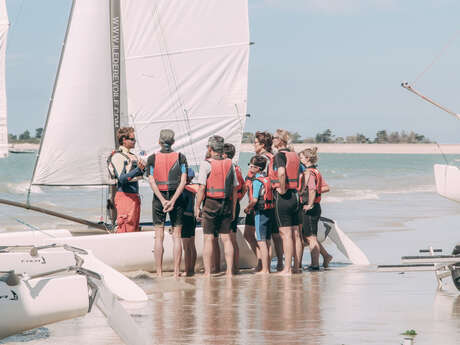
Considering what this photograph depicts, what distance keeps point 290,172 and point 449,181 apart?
179 cm

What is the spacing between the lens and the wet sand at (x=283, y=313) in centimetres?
652

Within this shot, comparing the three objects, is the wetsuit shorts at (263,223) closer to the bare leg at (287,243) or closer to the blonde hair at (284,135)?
the bare leg at (287,243)

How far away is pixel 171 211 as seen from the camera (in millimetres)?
9602

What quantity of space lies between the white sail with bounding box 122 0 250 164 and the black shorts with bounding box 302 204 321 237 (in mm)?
2503

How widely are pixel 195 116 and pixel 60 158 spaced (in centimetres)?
218

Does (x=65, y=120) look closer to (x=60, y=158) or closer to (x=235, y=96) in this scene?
(x=60, y=158)

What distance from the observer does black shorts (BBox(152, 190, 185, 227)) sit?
31.3ft

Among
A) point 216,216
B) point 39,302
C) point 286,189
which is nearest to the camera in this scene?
point 39,302

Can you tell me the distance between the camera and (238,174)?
992 centimetres

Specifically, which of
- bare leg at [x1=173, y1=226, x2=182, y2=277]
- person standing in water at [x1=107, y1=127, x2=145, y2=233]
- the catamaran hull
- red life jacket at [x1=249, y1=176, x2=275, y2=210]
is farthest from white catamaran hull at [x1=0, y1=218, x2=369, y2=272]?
the catamaran hull

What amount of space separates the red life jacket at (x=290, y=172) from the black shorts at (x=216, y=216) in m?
0.51

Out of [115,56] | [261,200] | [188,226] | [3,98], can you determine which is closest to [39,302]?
[3,98]

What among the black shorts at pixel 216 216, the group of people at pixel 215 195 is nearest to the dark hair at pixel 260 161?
the group of people at pixel 215 195

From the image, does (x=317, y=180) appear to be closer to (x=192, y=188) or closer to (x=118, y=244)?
(x=192, y=188)
